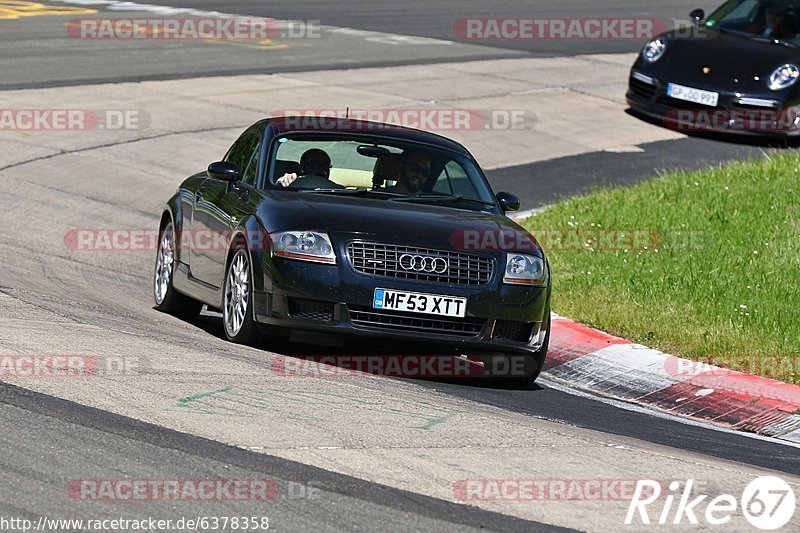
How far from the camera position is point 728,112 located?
1923 centimetres

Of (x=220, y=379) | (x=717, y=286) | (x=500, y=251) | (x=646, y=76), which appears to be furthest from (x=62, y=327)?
(x=646, y=76)

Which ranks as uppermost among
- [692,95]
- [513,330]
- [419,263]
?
[419,263]

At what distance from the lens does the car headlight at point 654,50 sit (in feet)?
65.5

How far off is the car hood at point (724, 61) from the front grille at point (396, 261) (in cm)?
1134

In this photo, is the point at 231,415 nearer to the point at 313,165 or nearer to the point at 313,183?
the point at 313,183

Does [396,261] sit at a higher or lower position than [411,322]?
higher

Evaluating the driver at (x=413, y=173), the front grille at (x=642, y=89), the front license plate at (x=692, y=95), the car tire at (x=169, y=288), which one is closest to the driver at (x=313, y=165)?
the driver at (x=413, y=173)

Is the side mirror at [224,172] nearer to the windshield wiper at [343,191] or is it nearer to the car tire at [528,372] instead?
the windshield wiper at [343,191]

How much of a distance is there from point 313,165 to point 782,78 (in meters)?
10.9

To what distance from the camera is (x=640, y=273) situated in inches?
477

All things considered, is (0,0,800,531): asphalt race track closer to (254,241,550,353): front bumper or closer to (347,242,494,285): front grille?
(254,241,550,353): front bumper

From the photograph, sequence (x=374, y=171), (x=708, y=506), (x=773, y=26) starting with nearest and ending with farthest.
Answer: (x=708, y=506) → (x=374, y=171) → (x=773, y=26)

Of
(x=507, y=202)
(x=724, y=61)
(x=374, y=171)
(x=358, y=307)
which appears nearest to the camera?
(x=358, y=307)

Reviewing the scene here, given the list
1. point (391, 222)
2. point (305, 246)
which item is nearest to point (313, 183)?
point (391, 222)
